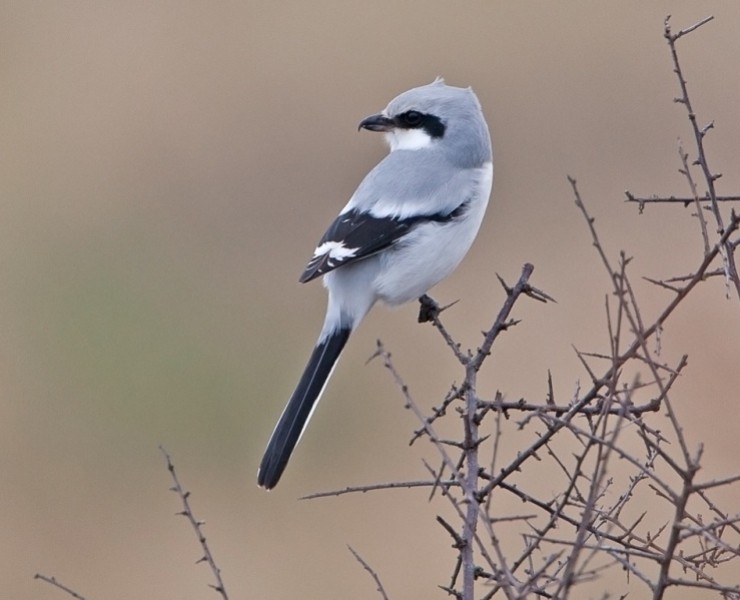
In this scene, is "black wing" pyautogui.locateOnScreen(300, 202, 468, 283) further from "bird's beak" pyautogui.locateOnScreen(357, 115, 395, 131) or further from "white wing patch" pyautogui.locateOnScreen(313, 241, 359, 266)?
"bird's beak" pyautogui.locateOnScreen(357, 115, 395, 131)

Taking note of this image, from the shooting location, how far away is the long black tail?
2994 mm

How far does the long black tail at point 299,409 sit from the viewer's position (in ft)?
9.82

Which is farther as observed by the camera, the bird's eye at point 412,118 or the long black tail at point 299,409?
the bird's eye at point 412,118

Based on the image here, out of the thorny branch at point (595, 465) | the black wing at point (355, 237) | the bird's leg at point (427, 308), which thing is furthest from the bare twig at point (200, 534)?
the bird's leg at point (427, 308)

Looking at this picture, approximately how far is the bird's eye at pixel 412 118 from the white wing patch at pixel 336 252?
54 cm

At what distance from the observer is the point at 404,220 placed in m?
3.43

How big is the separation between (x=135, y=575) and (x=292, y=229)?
2.63 meters

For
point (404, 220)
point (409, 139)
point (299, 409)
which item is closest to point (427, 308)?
point (404, 220)

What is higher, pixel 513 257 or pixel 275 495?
pixel 513 257

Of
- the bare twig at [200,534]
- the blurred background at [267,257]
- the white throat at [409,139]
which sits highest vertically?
the blurred background at [267,257]

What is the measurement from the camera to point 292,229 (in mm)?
7531

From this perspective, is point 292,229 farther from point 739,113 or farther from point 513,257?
point 739,113

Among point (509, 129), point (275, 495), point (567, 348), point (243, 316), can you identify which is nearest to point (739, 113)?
point (509, 129)

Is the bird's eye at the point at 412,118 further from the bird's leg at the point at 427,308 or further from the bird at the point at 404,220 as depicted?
the bird's leg at the point at 427,308
